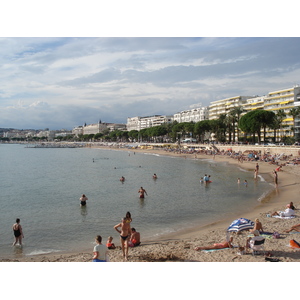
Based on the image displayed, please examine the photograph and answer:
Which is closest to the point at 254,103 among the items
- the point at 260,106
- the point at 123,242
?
the point at 260,106

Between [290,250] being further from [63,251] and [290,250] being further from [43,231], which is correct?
[43,231]

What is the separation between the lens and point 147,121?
162125 mm

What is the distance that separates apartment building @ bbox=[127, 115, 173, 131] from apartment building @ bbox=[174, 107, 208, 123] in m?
15.4

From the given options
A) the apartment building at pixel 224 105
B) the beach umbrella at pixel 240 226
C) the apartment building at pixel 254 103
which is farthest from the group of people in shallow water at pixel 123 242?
the apartment building at pixel 224 105

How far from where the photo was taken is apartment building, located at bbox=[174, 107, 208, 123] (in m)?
111

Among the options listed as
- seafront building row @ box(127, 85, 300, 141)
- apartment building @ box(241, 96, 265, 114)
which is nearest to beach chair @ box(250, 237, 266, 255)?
seafront building row @ box(127, 85, 300, 141)

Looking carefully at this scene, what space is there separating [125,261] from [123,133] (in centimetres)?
13635

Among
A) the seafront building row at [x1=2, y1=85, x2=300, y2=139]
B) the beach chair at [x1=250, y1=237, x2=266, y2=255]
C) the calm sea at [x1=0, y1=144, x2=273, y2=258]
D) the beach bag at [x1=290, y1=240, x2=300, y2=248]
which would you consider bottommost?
the calm sea at [x1=0, y1=144, x2=273, y2=258]

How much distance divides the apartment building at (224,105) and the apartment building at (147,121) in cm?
4044

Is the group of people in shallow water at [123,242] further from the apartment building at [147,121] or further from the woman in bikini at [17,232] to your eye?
the apartment building at [147,121]

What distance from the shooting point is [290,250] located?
8.59m

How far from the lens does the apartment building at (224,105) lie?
91.2 meters

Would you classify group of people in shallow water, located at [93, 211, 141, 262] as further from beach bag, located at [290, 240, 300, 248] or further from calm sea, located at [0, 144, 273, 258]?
beach bag, located at [290, 240, 300, 248]

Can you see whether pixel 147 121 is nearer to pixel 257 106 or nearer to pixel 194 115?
pixel 194 115
